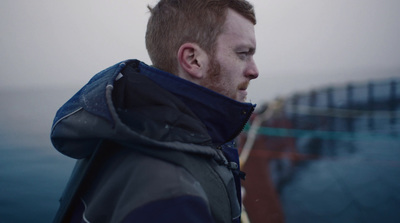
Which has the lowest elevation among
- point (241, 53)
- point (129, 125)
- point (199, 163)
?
point (199, 163)

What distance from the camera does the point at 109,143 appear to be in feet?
3.45

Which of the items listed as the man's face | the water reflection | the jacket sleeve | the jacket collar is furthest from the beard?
the water reflection

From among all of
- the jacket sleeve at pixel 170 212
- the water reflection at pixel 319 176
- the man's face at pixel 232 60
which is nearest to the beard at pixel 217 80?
the man's face at pixel 232 60

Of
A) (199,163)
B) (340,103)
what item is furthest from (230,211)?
(340,103)

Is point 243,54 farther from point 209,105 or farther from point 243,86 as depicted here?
point 209,105

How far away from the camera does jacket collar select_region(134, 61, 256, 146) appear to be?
3.96ft

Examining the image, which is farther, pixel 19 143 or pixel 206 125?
pixel 19 143

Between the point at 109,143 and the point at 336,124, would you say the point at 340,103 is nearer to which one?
the point at 336,124

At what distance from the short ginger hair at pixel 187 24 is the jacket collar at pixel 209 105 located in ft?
0.66

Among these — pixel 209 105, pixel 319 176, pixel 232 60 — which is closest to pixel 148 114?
pixel 209 105

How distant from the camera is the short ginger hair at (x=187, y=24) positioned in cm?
135

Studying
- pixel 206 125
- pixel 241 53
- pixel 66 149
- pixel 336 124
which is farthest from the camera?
pixel 336 124

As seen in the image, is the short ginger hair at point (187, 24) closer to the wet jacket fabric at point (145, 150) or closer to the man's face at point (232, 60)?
the man's face at point (232, 60)

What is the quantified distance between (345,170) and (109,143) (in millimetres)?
9859
